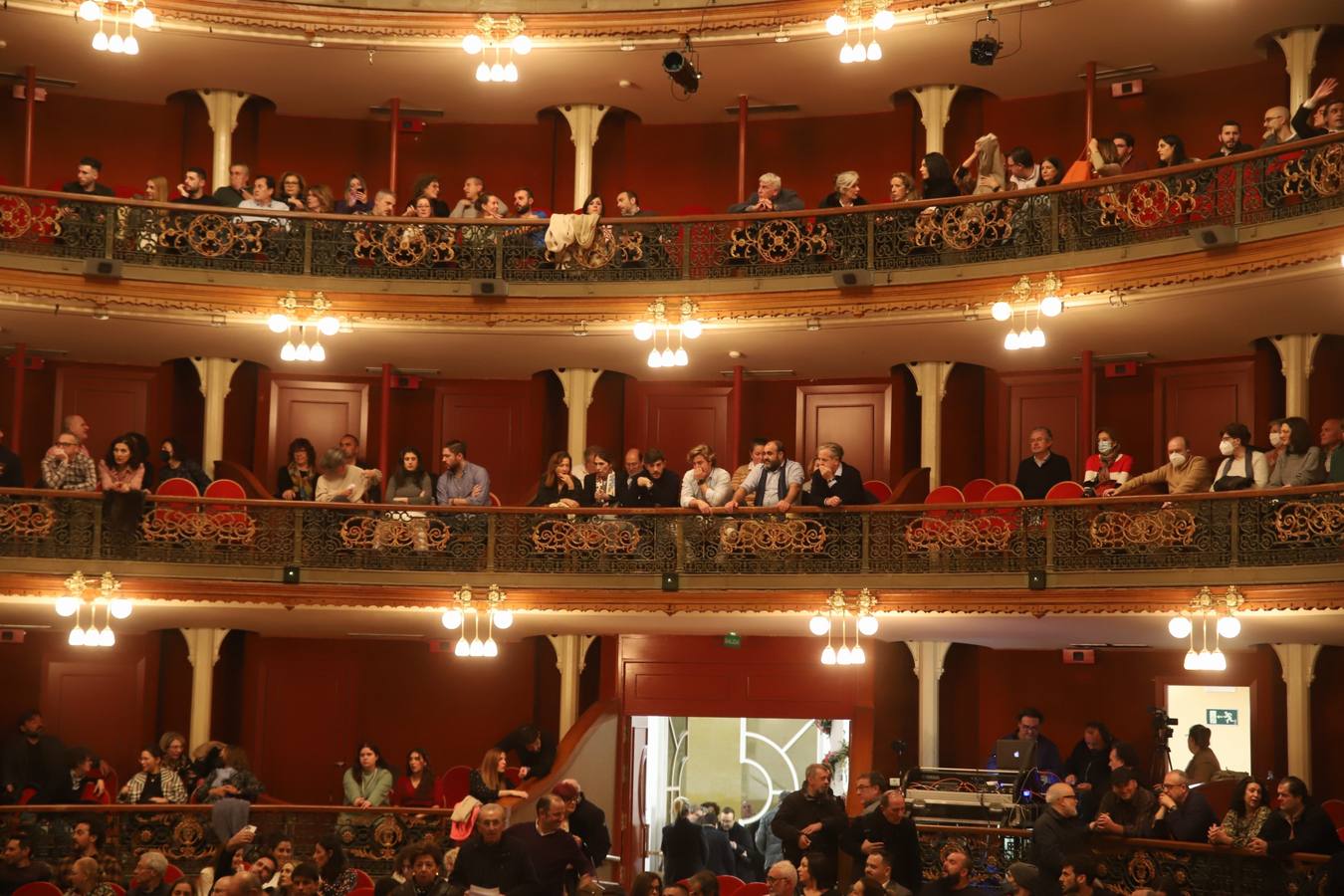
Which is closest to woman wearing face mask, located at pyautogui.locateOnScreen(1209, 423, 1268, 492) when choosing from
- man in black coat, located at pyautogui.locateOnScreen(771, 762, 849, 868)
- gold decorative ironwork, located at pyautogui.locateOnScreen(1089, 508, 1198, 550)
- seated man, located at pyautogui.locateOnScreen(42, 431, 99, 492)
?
gold decorative ironwork, located at pyautogui.locateOnScreen(1089, 508, 1198, 550)

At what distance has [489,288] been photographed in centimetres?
1839

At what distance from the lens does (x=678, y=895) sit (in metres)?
10.0

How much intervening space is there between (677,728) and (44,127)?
1050 cm

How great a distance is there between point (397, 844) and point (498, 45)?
28.1ft

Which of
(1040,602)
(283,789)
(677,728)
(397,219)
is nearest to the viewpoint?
(1040,602)

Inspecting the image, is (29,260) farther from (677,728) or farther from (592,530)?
(677,728)

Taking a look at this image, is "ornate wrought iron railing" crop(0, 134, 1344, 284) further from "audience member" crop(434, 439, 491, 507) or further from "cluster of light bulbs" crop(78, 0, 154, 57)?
"audience member" crop(434, 439, 491, 507)

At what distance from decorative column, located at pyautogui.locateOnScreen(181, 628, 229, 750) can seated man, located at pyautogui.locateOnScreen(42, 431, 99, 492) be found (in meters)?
2.89

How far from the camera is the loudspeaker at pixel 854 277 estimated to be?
17594 millimetres

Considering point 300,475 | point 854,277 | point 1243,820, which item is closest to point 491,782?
point 300,475

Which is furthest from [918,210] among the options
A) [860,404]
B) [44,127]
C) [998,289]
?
[44,127]

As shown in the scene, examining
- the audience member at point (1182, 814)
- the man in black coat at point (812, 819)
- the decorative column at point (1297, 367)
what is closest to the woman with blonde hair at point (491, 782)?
the man in black coat at point (812, 819)

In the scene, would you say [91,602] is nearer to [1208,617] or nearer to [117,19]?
[117,19]

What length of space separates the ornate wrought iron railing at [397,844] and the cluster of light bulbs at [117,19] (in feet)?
24.9
